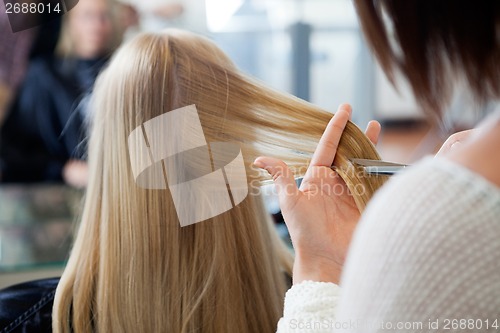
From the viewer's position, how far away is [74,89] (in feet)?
2.77

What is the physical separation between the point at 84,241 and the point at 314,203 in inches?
10.5

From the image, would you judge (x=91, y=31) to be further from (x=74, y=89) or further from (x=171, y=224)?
(x=171, y=224)

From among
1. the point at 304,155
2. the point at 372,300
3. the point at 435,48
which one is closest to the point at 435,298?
the point at 372,300

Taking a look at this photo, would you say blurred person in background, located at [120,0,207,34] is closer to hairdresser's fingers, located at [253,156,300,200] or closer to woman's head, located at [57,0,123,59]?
woman's head, located at [57,0,123,59]

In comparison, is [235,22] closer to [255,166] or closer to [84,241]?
[255,166]

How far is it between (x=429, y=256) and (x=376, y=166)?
24 centimetres

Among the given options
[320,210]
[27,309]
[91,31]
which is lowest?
[27,309]

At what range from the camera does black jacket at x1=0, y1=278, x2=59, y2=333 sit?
70cm

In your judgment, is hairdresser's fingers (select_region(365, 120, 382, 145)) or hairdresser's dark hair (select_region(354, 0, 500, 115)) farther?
hairdresser's fingers (select_region(365, 120, 382, 145))

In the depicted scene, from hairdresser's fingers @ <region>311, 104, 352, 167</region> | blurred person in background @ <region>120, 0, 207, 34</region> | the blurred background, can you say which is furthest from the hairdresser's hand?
blurred person in background @ <region>120, 0, 207, 34</region>

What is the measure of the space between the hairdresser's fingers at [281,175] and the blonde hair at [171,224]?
0.04 meters

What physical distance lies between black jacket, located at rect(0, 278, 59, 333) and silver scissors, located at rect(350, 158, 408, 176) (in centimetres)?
37

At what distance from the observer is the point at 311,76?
881 mm

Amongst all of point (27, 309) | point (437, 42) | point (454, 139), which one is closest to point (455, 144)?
point (454, 139)
